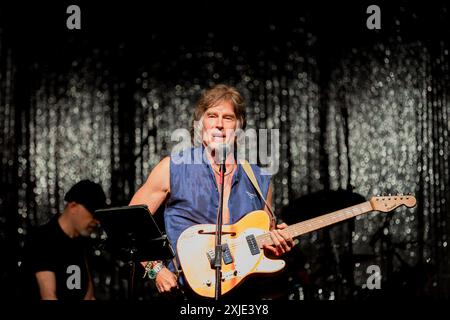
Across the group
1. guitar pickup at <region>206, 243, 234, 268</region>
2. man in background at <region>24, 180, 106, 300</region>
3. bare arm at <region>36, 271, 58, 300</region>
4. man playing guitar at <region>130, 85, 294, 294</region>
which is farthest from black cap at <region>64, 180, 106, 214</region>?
guitar pickup at <region>206, 243, 234, 268</region>

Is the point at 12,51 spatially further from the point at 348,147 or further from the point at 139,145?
the point at 348,147

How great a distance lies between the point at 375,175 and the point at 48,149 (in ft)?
7.83

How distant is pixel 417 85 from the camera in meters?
4.75

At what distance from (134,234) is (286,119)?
187 centimetres

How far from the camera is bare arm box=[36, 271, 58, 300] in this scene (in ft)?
14.1

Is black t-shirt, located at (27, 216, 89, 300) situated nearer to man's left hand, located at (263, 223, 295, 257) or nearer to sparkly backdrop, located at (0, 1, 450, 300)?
sparkly backdrop, located at (0, 1, 450, 300)

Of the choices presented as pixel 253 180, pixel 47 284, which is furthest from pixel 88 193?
pixel 253 180

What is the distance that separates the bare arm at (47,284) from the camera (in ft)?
14.1

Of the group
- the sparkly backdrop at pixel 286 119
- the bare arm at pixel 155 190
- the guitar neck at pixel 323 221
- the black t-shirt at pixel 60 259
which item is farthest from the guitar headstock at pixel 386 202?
the black t-shirt at pixel 60 259

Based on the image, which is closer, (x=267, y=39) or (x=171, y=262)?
(x=171, y=262)

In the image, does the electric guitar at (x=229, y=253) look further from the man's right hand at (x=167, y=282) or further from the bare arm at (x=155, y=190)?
the bare arm at (x=155, y=190)

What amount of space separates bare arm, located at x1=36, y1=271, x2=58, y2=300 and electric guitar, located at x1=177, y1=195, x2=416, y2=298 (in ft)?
3.96

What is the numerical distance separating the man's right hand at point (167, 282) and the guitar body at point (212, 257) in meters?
0.07

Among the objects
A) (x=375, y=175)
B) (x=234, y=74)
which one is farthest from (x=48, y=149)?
(x=375, y=175)
